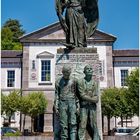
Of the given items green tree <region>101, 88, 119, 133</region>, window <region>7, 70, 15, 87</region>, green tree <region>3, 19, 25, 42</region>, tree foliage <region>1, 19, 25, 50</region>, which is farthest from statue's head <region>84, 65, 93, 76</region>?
green tree <region>3, 19, 25, 42</region>

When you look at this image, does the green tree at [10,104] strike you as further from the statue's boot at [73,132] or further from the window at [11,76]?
the statue's boot at [73,132]

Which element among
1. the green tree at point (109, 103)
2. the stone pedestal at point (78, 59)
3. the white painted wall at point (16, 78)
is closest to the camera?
the stone pedestal at point (78, 59)

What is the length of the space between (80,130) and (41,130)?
105 feet

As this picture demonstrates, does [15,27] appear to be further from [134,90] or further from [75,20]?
[75,20]

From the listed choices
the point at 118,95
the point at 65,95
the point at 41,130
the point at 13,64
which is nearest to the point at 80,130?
the point at 65,95

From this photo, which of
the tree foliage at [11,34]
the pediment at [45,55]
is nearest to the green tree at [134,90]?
the pediment at [45,55]

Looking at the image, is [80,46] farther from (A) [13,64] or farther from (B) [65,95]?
(A) [13,64]

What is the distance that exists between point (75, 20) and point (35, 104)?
27168 millimetres

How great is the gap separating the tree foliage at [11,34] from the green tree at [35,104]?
2298cm

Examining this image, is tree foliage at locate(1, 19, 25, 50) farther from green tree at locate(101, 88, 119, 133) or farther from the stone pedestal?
the stone pedestal

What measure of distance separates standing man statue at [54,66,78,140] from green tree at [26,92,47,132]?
2773 cm

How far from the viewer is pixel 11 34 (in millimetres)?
70875

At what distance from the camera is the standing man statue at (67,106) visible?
9602 mm

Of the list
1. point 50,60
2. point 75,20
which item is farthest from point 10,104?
point 75,20
